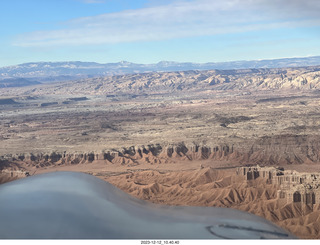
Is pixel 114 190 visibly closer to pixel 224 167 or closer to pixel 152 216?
pixel 152 216

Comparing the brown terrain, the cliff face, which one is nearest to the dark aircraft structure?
the brown terrain

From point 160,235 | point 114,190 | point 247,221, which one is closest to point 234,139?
point 114,190

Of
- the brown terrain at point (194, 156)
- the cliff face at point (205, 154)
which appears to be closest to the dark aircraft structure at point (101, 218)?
the brown terrain at point (194, 156)

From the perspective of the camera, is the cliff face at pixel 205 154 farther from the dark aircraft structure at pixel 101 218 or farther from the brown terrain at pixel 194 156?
the dark aircraft structure at pixel 101 218

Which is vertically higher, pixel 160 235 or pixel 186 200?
pixel 160 235

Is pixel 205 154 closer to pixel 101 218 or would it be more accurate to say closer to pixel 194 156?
pixel 194 156
